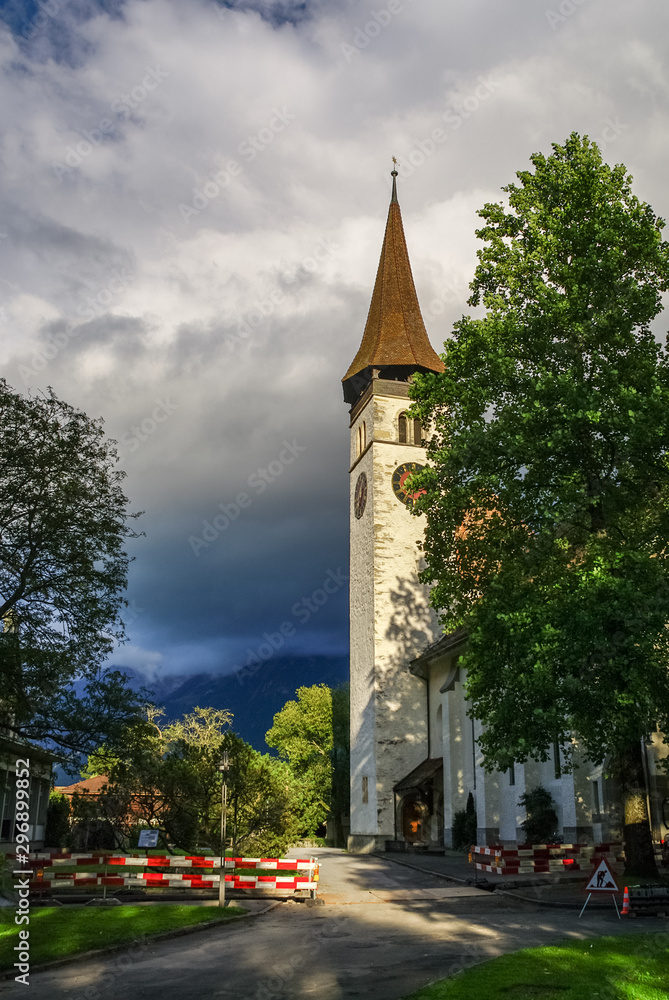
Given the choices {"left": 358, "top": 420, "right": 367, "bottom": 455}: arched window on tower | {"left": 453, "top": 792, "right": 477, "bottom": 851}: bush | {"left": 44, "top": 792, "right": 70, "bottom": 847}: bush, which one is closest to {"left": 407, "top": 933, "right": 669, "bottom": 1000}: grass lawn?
{"left": 453, "top": 792, "right": 477, "bottom": 851}: bush

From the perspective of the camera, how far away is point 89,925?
13609 millimetres

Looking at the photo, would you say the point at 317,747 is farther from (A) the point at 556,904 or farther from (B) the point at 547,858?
(A) the point at 556,904

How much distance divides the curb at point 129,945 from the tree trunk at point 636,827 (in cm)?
749

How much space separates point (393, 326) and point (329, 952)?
39571 mm

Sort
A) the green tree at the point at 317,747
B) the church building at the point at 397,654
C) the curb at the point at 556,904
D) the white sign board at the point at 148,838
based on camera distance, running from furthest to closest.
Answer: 1. the green tree at the point at 317,747
2. the church building at the point at 397,654
3. the white sign board at the point at 148,838
4. the curb at the point at 556,904

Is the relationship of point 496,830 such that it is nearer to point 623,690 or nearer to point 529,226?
point 623,690

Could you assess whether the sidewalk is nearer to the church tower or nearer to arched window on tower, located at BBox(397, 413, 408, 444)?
the church tower

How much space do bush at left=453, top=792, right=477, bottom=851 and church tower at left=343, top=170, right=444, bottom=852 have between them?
264 inches

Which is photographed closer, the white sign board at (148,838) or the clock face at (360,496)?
the white sign board at (148,838)

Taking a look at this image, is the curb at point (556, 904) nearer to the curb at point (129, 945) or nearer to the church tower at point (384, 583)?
the curb at point (129, 945)

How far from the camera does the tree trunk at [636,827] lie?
15930mm

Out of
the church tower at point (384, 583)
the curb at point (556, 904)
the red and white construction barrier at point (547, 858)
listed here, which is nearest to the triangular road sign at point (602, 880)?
the curb at point (556, 904)

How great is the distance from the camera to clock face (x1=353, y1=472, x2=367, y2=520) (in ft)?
144

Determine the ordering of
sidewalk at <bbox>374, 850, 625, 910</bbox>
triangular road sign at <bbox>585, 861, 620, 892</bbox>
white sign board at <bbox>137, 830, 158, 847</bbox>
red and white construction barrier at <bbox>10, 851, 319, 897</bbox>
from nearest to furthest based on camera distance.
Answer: triangular road sign at <bbox>585, 861, 620, 892</bbox> → sidewalk at <bbox>374, 850, 625, 910</bbox> → red and white construction barrier at <bbox>10, 851, 319, 897</bbox> → white sign board at <bbox>137, 830, 158, 847</bbox>
